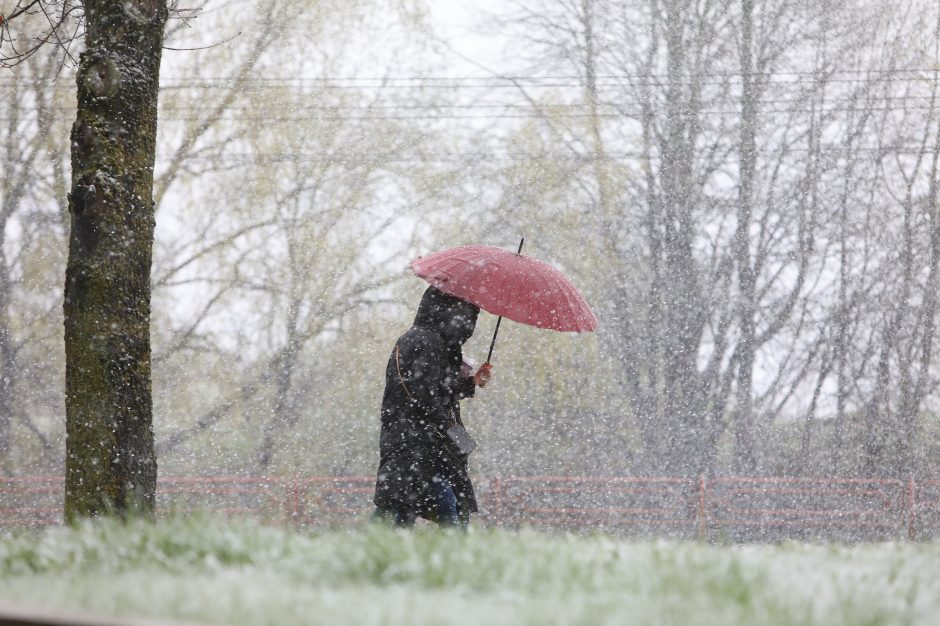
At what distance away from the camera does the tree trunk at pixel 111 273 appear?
4.66m

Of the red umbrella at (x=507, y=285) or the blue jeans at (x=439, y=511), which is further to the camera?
the red umbrella at (x=507, y=285)

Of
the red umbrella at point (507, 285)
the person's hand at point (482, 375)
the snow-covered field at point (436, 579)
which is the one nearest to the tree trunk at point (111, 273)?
the snow-covered field at point (436, 579)

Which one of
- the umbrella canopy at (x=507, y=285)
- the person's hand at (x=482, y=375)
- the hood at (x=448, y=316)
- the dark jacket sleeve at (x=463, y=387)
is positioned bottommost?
the dark jacket sleeve at (x=463, y=387)

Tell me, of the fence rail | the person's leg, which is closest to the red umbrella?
the person's leg

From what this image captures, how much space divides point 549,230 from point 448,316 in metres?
10.4

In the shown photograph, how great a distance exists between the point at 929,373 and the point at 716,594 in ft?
43.8

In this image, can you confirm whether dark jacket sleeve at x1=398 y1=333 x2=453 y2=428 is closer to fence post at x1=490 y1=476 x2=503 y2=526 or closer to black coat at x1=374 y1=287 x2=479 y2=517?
black coat at x1=374 y1=287 x2=479 y2=517

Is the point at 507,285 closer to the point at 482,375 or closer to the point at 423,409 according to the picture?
the point at 482,375

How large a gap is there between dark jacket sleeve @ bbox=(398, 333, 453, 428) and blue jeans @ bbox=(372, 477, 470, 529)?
322mm

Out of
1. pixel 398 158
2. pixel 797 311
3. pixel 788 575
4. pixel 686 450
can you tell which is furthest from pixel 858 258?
pixel 788 575

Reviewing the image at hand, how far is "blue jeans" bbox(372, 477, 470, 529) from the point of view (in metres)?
4.66

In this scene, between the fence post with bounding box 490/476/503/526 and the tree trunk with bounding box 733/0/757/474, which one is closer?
the fence post with bounding box 490/476/503/526

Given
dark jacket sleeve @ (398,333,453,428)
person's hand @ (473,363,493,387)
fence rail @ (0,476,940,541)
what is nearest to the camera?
dark jacket sleeve @ (398,333,453,428)

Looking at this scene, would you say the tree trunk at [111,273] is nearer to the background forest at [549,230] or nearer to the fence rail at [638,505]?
the fence rail at [638,505]
